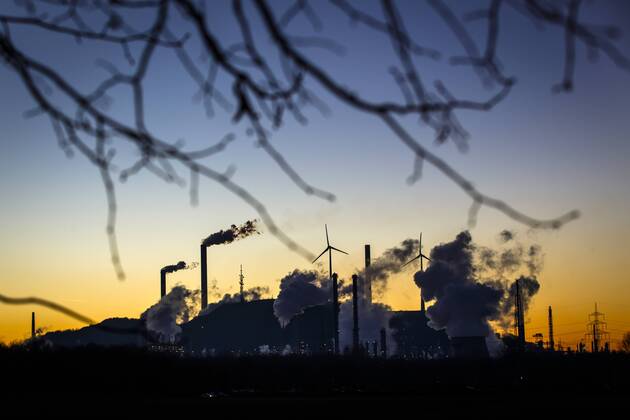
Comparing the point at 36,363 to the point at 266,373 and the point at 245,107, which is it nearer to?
the point at 266,373

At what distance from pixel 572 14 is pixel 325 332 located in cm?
9419

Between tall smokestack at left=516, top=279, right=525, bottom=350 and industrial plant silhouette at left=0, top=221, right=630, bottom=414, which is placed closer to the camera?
industrial plant silhouette at left=0, top=221, right=630, bottom=414

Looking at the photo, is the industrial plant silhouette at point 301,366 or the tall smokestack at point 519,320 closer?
the industrial plant silhouette at point 301,366

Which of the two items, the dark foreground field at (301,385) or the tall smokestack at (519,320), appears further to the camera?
the tall smokestack at (519,320)

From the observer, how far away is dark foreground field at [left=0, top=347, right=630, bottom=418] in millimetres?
34375

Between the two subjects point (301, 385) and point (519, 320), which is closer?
point (301, 385)

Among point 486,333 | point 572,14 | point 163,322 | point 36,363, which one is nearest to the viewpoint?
point 572,14

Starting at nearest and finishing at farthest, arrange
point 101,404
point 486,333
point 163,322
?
point 101,404 → point 486,333 → point 163,322

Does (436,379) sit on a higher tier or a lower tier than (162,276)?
lower

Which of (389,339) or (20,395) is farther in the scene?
(389,339)

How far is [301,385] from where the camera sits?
2391 inches

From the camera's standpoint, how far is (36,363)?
46.6 m

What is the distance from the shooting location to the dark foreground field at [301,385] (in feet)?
113

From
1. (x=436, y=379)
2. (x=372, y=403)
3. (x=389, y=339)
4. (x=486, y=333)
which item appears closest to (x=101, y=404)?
(x=372, y=403)
